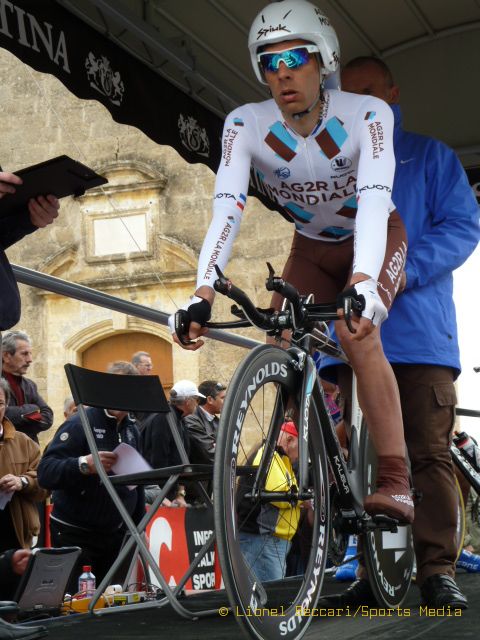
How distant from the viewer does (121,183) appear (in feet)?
77.0

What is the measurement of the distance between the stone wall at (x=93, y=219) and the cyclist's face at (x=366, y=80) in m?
16.8

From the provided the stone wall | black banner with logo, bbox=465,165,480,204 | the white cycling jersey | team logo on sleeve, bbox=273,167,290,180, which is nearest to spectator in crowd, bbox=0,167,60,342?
the white cycling jersey

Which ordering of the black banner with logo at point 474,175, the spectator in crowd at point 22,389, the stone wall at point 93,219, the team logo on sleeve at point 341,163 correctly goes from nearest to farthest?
the team logo on sleeve at point 341,163, the black banner with logo at point 474,175, the spectator in crowd at point 22,389, the stone wall at point 93,219

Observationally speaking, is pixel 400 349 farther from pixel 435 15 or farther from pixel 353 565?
pixel 435 15

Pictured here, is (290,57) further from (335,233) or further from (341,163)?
(335,233)

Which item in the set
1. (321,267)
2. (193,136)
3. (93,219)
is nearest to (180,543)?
(193,136)

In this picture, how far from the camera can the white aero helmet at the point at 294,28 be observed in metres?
3.82

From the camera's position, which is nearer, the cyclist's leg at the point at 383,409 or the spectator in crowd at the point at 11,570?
the cyclist's leg at the point at 383,409

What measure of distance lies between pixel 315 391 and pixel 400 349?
103cm

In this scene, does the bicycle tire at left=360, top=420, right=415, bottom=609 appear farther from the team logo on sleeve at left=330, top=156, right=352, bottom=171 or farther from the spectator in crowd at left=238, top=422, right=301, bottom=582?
the team logo on sleeve at left=330, top=156, right=352, bottom=171

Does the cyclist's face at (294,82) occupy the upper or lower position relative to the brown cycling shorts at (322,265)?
upper

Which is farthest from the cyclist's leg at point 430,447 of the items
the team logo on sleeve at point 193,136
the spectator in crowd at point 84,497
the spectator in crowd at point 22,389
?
the spectator in crowd at point 22,389

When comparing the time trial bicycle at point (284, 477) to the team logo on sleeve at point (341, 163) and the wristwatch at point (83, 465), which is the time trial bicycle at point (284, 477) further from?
the wristwatch at point (83, 465)

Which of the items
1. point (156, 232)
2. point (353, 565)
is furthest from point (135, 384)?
point (156, 232)
